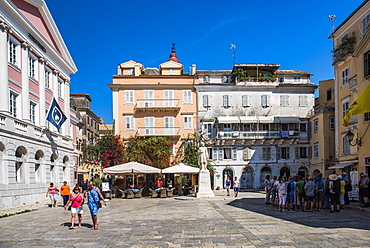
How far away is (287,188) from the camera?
16.3 meters

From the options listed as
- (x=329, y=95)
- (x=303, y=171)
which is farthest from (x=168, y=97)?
(x=329, y=95)

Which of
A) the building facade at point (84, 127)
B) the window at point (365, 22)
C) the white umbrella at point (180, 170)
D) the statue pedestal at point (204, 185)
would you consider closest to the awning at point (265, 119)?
the white umbrella at point (180, 170)

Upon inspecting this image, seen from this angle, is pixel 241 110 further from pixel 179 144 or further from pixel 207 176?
pixel 207 176

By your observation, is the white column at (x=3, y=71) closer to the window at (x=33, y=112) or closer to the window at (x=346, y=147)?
the window at (x=33, y=112)

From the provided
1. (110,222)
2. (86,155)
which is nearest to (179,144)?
(86,155)

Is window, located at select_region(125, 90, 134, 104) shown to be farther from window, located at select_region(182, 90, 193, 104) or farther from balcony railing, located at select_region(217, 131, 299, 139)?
balcony railing, located at select_region(217, 131, 299, 139)

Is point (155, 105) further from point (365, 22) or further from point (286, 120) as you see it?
point (365, 22)

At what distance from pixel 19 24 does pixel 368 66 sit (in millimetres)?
19647

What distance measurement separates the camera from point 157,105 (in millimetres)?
41219

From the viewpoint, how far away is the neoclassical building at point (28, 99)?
1933cm

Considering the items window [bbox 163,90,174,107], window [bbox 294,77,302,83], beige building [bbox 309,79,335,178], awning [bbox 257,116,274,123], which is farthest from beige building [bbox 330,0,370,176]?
window [bbox 163,90,174,107]

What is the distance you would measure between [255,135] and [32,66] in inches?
974

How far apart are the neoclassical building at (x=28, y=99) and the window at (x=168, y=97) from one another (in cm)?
1365

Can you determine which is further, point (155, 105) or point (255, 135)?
point (155, 105)
